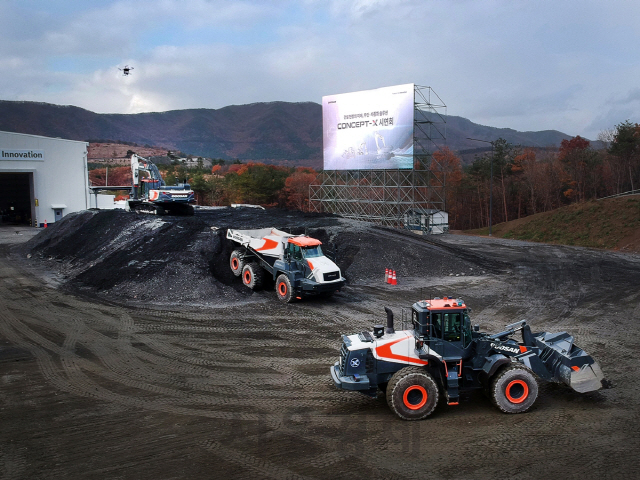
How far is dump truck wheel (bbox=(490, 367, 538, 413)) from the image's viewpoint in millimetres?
9781

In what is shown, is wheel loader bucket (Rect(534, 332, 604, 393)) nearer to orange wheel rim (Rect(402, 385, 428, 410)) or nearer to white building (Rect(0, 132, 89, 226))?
orange wheel rim (Rect(402, 385, 428, 410))

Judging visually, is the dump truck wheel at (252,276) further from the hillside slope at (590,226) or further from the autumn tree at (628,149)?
the autumn tree at (628,149)

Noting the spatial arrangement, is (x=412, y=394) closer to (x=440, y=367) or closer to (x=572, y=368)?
(x=440, y=367)

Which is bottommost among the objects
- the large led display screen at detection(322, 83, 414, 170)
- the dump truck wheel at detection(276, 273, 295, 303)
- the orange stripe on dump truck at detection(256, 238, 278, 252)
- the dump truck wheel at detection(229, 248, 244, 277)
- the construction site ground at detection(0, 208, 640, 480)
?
the construction site ground at detection(0, 208, 640, 480)

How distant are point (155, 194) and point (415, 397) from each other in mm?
28107

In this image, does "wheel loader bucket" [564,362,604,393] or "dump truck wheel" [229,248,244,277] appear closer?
"wheel loader bucket" [564,362,604,393]

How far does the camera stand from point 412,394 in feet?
31.9

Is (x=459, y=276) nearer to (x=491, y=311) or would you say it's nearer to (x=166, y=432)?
(x=491, y=311)

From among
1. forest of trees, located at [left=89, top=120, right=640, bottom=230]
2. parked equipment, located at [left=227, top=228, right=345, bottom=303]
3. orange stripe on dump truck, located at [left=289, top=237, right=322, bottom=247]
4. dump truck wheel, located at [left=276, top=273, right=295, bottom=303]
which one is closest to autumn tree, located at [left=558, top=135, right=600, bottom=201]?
forest of trees, located at [left=89, top=120, right=640, bottom=230]

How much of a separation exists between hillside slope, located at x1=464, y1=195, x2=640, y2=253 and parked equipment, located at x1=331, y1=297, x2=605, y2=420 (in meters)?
29.1

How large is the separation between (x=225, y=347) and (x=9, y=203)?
4971cm

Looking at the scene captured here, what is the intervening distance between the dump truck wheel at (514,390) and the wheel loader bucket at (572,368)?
2.41 ft

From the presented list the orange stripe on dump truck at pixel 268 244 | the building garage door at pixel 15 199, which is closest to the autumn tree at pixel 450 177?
the building garage door at pixel 15 199

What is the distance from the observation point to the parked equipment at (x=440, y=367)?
9695 millimetres
